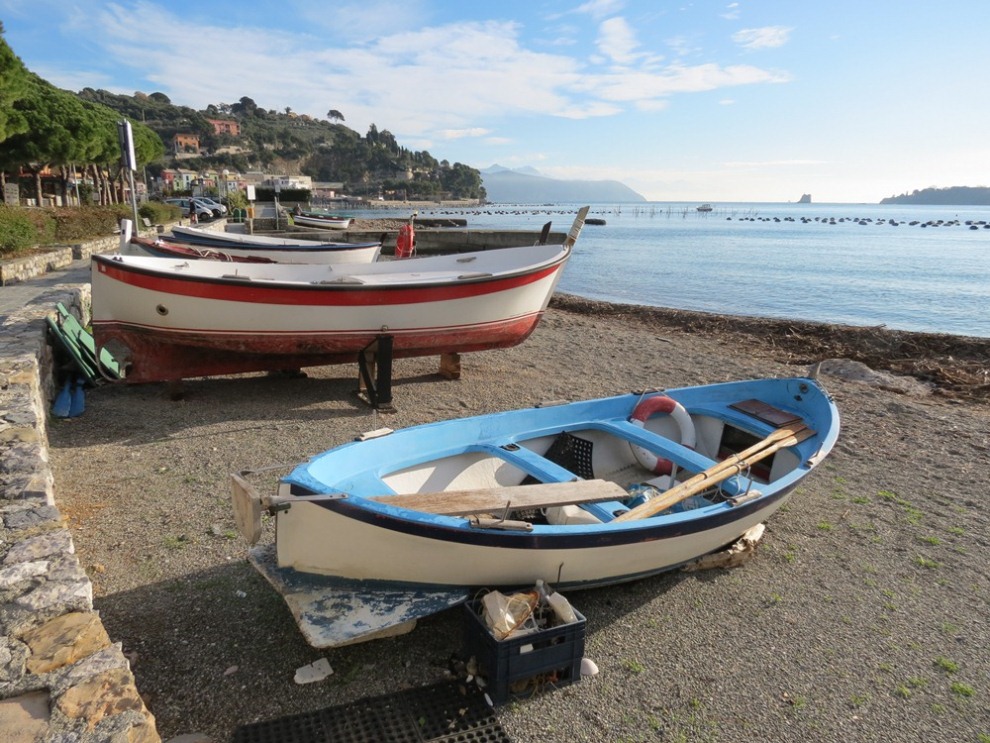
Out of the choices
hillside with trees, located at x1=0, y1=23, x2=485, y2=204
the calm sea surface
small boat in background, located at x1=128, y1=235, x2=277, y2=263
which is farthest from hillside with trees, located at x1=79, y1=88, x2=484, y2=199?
small boat in background, located at x1=128, y1=235, x2=277, y2=263

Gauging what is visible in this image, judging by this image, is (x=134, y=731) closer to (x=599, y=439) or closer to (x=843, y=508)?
(x=599, y=439)

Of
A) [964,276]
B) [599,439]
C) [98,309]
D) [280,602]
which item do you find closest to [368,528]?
[280,602]

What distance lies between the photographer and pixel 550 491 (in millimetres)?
3811

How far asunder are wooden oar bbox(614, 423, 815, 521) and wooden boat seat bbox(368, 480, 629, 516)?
223mm

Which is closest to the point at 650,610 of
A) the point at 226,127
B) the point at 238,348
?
the point at 238,348

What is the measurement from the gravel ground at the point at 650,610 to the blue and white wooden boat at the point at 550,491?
46 cm

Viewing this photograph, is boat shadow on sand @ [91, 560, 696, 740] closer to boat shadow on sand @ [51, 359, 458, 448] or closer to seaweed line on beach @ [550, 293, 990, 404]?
boat shadow on sand @ [51, 359, 458, 448]

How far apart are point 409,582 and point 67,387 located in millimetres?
6139

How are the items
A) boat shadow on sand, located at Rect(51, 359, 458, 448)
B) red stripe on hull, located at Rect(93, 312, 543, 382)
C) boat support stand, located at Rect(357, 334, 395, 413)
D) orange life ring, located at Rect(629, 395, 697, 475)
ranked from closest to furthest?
orange life ring, located at Rect(629, 395, 697, 475) → boat shadow on sand, located at Rect(51, 359, 458, 448) → red stripe on hull, located at Rect(93, 312, 543, 382) → boat support stand, located at Rect(357, 334, 395, 413)

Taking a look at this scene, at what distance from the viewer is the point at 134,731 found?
7.23 ft

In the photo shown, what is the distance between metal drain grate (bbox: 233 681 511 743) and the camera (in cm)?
295

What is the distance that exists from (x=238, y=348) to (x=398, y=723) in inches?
218

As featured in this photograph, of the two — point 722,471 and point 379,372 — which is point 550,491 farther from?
point 379,372

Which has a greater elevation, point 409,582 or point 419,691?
point 409,582
